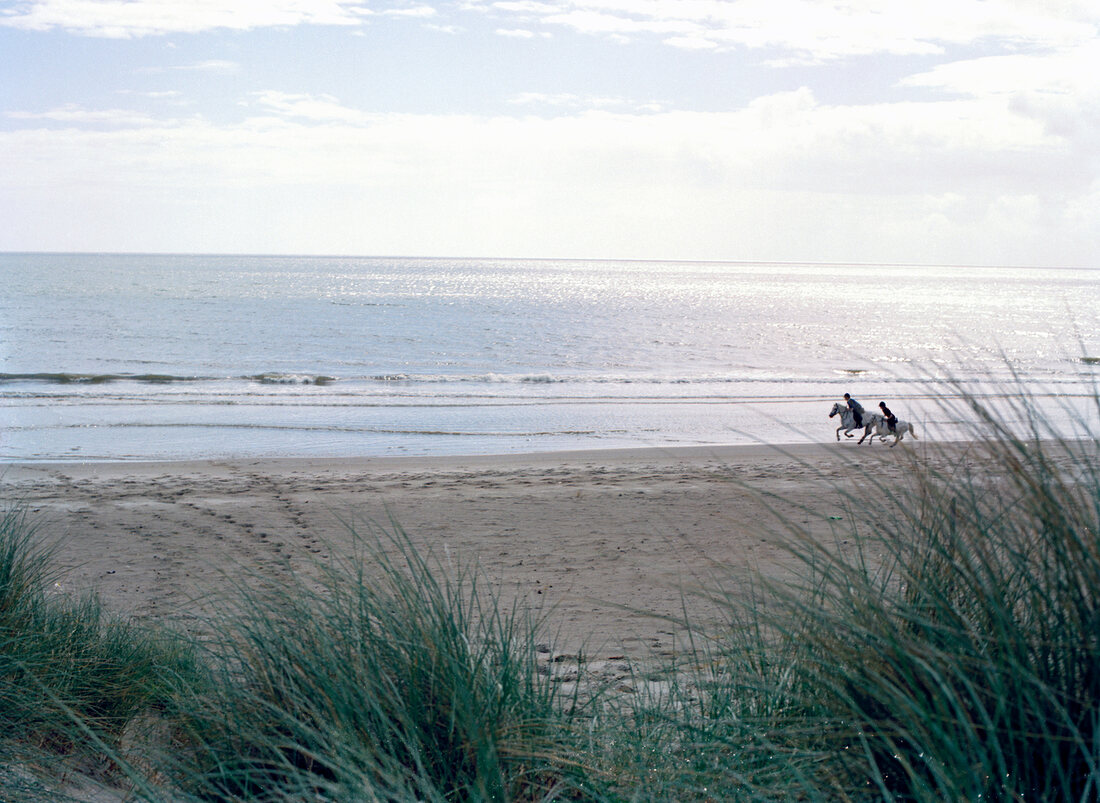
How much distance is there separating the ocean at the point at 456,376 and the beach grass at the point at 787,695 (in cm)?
33

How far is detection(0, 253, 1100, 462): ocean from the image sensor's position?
1459 cm

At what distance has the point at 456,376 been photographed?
88.0 ft

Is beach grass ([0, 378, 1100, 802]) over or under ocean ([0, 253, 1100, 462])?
over

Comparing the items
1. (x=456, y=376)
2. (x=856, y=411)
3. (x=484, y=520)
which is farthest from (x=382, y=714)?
(x=456, y=376)

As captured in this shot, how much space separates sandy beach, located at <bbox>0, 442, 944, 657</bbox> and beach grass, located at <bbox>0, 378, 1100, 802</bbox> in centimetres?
201

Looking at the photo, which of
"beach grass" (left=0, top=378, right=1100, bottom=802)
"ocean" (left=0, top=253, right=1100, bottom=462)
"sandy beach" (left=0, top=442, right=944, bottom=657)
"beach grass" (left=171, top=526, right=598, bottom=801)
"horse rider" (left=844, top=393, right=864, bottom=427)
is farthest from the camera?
"ocean" (left=0, top=253, right=1100, bottom=462)

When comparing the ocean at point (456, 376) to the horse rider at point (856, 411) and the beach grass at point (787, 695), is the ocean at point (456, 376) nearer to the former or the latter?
the beach grass at point (787, 695)

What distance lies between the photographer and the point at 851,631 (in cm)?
193

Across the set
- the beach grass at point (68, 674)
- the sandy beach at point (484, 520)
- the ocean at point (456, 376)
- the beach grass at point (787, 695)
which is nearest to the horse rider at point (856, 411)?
the sandy beach at point (484, 520)

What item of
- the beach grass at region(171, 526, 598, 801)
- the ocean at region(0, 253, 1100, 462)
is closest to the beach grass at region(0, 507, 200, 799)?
the beach grass at region(171, 526, 598, 801)

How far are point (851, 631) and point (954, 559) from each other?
0.31 meters

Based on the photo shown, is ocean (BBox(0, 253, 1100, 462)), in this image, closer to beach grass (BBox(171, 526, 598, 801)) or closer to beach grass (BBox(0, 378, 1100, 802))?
beach grass (BBox(0, 378, 1100, 802))

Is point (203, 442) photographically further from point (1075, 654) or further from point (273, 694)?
point (1075, 654)

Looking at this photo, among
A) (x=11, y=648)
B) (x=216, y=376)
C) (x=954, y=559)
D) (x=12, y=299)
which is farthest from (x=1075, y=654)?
(x=12, y=299)
